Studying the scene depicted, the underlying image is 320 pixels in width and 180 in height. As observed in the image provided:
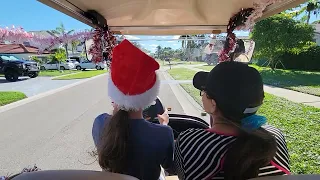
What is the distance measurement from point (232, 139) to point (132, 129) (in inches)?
22.2

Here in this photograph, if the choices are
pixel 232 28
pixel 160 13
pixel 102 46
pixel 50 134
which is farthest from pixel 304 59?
pixel 160 13

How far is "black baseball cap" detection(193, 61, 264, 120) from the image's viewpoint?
4.40 feet

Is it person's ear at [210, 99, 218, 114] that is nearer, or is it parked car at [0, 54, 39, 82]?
person's ear at [210, 99, 218, 114]

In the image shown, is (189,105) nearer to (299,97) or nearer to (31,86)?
(299,97)

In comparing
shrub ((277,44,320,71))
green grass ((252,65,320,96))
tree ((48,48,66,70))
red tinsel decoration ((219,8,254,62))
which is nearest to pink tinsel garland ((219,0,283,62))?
red tinsel decoration ((219,8,254,62))

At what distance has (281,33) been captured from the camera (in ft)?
67.1

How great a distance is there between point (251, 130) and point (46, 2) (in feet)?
5.25

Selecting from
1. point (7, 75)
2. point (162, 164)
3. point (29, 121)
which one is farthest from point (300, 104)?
point (7, 75)

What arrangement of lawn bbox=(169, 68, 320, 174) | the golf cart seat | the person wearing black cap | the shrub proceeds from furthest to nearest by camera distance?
the shrub < lawn bbox=(169, 68, 320, 174) < the person wearing black cap < the golf cart seat

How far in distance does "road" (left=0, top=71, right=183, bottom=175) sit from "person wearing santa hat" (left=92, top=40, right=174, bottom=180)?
274 centimetres

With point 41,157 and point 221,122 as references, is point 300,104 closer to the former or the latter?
point 41,157

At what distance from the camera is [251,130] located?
1.30 m

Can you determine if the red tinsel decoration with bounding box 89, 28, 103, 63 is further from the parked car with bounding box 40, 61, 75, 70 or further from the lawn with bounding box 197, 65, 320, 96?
the parked car with bounding box 40, 61, 75, 70

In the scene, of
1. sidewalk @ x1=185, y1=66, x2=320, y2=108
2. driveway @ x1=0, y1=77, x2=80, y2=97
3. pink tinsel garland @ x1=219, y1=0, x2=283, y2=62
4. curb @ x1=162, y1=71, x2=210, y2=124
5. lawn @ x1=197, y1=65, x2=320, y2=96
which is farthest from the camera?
driveway @ x1=0, y1=77, x2=80, y2=97
